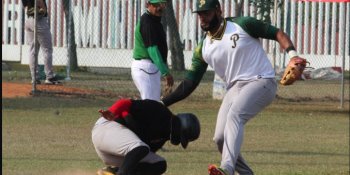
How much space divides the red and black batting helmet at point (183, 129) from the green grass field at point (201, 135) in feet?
10.5

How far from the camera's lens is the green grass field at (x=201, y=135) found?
43.1 ft

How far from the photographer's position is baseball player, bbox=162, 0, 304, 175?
1023 centimetres

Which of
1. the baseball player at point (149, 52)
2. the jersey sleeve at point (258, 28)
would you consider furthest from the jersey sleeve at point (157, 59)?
the jersey sleeve at point (258, 28)

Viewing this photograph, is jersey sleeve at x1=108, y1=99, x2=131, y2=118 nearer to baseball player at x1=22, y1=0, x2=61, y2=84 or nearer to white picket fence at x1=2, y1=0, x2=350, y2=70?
baseball player at x1=22, y1=0, x2=61, y2=84

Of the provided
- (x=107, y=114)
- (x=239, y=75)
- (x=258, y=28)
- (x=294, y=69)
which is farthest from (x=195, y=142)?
(x=107, y=114)

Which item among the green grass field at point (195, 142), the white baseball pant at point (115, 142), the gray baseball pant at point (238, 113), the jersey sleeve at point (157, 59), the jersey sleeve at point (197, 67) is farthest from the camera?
the green grass field at point (195, 142)

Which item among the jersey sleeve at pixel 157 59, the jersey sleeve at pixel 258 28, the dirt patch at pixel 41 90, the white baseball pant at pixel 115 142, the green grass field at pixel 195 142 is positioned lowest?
the green grass field at pixel 195 142

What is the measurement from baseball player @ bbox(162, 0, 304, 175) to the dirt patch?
9791 mm

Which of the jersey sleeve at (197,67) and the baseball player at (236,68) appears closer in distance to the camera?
the baseball player at (236,68)

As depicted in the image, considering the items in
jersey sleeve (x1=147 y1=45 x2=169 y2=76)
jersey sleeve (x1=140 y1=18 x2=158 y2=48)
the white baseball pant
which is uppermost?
jersey sleeve (x1=140 y1=18 x2=158 y2=48)

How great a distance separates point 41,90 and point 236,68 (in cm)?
1025

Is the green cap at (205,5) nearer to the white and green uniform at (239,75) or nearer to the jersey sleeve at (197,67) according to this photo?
the white and green uniform at (239,75)

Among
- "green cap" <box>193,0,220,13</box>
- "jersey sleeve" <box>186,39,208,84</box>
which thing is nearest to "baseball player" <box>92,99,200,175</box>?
"green cap" <box>193,0,220,13</box>

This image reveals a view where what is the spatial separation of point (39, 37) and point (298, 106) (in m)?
5.01
